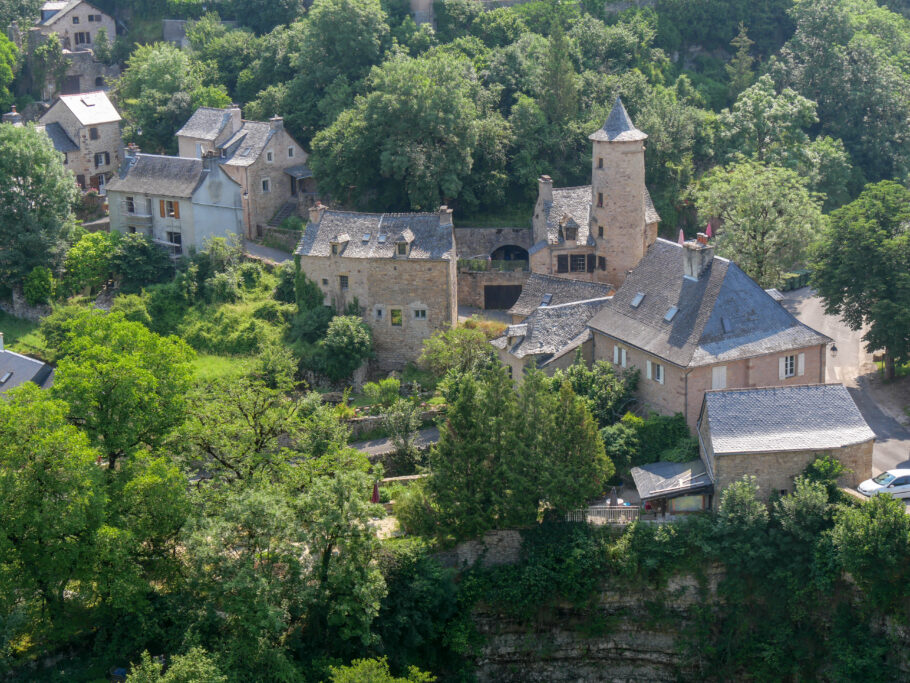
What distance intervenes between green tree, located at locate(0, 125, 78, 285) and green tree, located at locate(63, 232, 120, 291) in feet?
2.84

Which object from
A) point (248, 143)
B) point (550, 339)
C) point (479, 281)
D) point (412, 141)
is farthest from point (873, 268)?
point (248, 143)

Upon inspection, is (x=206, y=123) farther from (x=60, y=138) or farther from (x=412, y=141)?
(x=412, y=141)

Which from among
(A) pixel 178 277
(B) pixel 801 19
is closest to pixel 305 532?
(A) pixel 178 277

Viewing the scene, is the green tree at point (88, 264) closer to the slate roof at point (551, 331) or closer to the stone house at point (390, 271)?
the stone house at point (390, 271)

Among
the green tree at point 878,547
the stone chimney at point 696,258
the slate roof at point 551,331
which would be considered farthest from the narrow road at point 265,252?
the green tree at point 878,547

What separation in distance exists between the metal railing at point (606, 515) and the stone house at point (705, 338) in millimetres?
5651

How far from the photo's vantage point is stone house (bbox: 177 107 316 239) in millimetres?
76938

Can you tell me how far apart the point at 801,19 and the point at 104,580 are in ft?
202

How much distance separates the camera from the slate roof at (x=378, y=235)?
66.8 m

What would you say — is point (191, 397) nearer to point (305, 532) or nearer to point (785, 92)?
point (305, 532)

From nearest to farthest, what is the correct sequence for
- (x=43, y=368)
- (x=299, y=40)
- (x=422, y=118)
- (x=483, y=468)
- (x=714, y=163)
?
(x=483, y=468) < (x=43, y=368) < (x=422, y=118) < (x=714, y=163) < (x=299, y=40)

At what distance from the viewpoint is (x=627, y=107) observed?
80.4m

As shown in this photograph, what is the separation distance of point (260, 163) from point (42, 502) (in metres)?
34.4

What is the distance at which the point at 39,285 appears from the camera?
74438 millimetres
